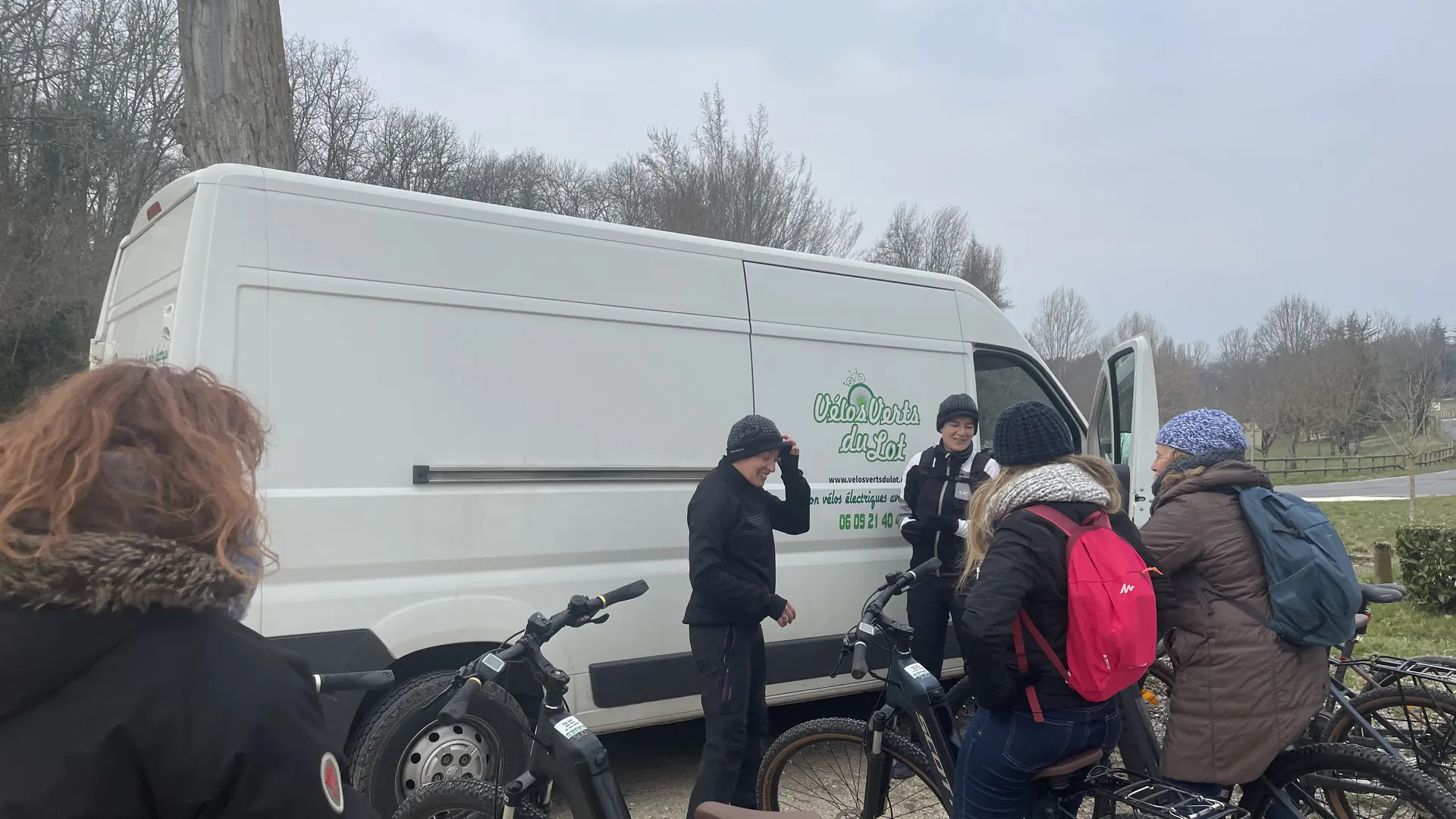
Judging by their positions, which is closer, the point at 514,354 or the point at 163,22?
the point at 514,354

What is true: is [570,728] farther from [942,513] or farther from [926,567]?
[942,513]

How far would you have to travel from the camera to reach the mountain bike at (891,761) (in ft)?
9.45

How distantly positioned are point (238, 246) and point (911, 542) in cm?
339

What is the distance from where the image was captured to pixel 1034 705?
2619 millimetres

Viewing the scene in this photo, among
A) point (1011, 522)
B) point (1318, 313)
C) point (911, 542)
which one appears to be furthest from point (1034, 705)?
point (1318, 313)

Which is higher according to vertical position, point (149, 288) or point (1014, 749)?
point (149, 288)

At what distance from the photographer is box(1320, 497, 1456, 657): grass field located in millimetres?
7375

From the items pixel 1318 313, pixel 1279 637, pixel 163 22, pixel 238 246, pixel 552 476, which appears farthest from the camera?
pixel 1318 313

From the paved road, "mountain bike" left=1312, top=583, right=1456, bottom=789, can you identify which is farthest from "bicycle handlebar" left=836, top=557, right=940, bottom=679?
the paved road

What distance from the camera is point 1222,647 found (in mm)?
2975

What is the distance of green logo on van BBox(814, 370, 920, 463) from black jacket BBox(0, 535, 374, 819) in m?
3.87

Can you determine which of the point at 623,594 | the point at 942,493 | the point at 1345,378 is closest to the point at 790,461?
the point at 942,493

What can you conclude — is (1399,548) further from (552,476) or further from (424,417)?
(424,417)

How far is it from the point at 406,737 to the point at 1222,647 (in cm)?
291
